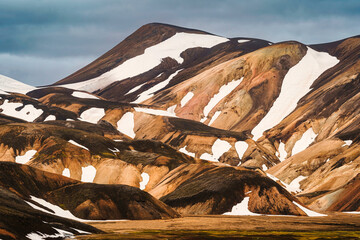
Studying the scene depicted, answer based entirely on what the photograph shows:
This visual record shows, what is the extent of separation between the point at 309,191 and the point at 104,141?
5282 centimetres

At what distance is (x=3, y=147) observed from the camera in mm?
150250

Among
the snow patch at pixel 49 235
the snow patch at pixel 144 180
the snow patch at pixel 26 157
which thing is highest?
the snow patch at pixel 49 235

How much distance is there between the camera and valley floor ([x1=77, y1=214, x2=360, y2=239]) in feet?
230

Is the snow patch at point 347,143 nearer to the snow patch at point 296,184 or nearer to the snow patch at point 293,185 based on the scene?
the snow patch at point 296,184

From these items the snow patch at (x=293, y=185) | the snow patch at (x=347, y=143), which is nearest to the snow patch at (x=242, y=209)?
the snow patch at (x=293, y=185)

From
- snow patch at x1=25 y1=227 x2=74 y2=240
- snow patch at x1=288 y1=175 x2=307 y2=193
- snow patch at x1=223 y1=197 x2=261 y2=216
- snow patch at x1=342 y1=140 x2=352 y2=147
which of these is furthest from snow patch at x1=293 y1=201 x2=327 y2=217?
snow patch at x1=25 y1=227 x2=74 y2=240

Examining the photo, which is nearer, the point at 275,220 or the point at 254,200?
the point at 275,220

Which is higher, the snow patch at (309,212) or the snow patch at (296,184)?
the snow patch at (309,212)

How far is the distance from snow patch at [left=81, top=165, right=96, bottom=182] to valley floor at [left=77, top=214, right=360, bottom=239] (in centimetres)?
4599

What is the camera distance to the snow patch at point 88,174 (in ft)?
459

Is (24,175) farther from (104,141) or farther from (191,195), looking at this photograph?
(104,141)

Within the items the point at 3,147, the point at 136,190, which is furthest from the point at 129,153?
the point at 136,190

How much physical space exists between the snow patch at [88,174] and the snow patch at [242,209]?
1510 inches

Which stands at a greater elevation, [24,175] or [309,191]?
[24,175]
